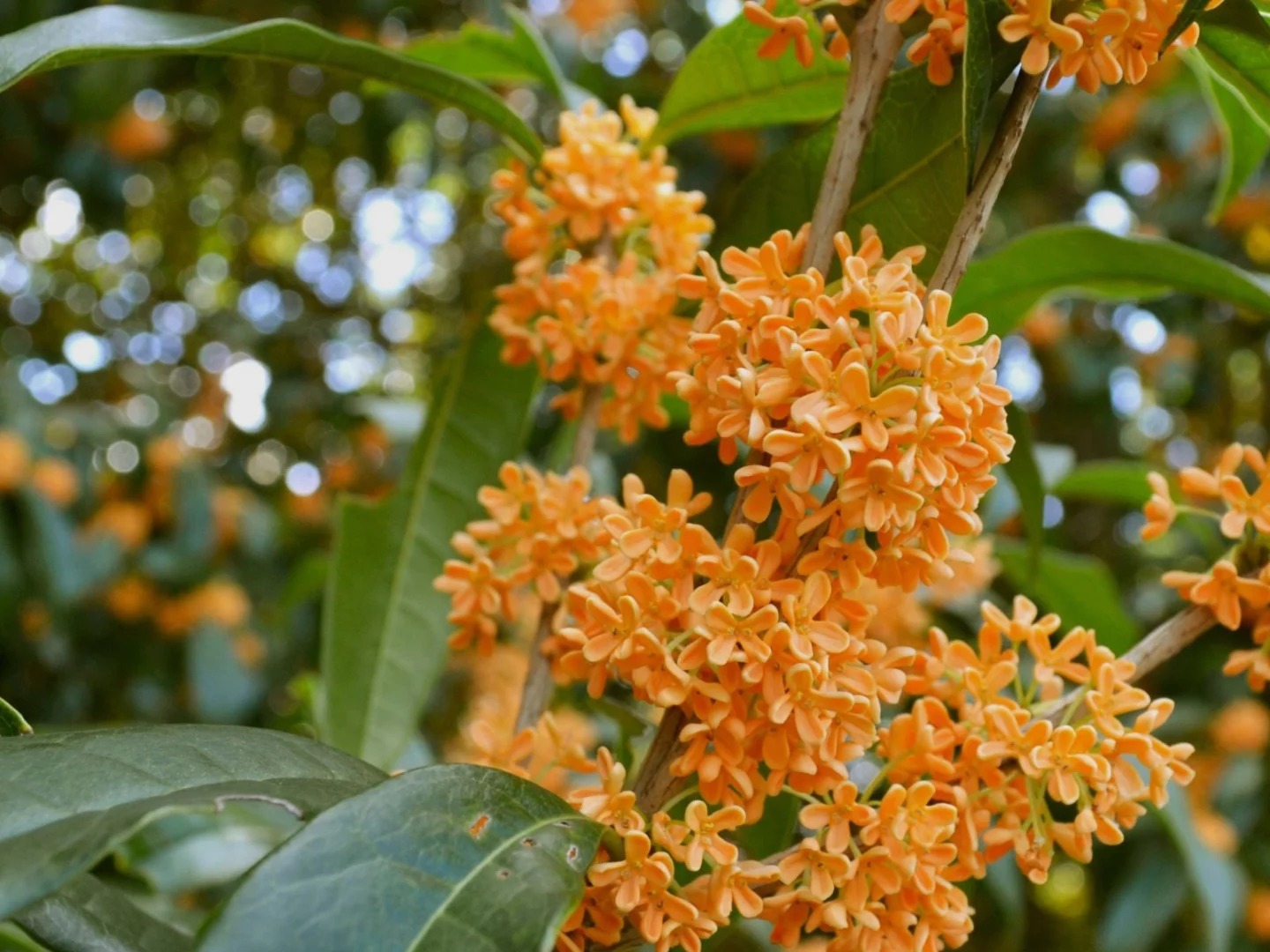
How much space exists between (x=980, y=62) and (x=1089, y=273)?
1.74 feet

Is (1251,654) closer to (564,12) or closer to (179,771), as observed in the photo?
(179,771)

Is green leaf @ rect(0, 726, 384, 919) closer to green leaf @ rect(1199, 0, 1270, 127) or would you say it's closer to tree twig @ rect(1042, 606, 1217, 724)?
tree twig @ rect(1042, 606, 1217, 724)

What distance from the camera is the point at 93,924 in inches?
32.9

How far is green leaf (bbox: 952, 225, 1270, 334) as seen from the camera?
122 centimetres

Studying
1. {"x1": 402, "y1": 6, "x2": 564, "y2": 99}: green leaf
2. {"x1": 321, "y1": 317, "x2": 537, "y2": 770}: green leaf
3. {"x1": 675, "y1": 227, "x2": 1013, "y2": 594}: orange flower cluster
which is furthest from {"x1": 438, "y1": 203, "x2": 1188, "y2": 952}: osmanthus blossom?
{"x1": 402, "y1": 6, "x2": 564, "y2": 99}: green leaf

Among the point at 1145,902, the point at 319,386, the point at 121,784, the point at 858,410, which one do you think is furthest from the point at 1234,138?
the point at 319,386

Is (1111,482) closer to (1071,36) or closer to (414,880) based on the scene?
(1071,36)

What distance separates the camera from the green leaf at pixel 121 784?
2.02ft

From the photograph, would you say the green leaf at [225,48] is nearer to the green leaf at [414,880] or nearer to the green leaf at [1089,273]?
the green leaf at [1089,273]

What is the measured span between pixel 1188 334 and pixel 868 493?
341 cm

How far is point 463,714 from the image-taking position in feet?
12.7

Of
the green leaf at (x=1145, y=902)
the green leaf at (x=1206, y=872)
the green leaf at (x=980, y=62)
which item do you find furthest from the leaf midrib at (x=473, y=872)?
Result: the green leaf at (x=1145, y=902)

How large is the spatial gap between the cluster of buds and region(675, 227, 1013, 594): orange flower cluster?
0.16 metres

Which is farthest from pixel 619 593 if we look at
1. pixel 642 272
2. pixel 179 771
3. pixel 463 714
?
pixel 463 714
